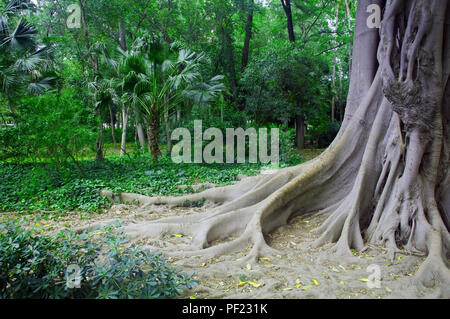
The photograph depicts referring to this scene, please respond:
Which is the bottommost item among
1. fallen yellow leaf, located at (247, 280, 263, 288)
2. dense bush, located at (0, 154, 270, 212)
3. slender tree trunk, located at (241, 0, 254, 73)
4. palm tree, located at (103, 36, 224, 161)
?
fallen yellow leaf, located at (247, 280, 263, 288)

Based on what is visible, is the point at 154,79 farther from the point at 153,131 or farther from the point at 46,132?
the point at 46,132

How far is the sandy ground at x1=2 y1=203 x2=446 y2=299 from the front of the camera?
3.42m

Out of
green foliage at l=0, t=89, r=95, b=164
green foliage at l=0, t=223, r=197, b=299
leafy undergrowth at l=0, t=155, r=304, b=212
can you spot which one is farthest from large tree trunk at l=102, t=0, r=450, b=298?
green foliage at l=0, t=89, r=95, b=164

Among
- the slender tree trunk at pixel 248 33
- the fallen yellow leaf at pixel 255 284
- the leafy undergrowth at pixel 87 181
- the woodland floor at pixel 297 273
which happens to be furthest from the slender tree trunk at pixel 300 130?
the fallen yellow leaf at pixel 255 284

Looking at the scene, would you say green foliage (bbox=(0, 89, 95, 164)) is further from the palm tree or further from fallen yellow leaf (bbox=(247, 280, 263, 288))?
fallen yellow leaf (bbox=(247, 280, 263, 288))

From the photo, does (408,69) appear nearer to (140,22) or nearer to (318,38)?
(140,22)

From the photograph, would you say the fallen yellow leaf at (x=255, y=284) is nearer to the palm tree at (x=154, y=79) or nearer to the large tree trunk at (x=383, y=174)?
the large tree trunk at (x=383, y=174)

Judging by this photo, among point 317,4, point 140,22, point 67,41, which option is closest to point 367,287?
point 67,41

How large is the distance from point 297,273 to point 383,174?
7.80 feet

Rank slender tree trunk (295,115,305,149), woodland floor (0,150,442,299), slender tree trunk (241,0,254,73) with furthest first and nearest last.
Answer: slender tree trunk (295,115,305,149), slender tree trunk (241,0,254,73), woodland floor (0,150,442,299)

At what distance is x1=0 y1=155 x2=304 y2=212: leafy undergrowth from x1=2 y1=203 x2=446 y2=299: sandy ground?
10.3 feet
